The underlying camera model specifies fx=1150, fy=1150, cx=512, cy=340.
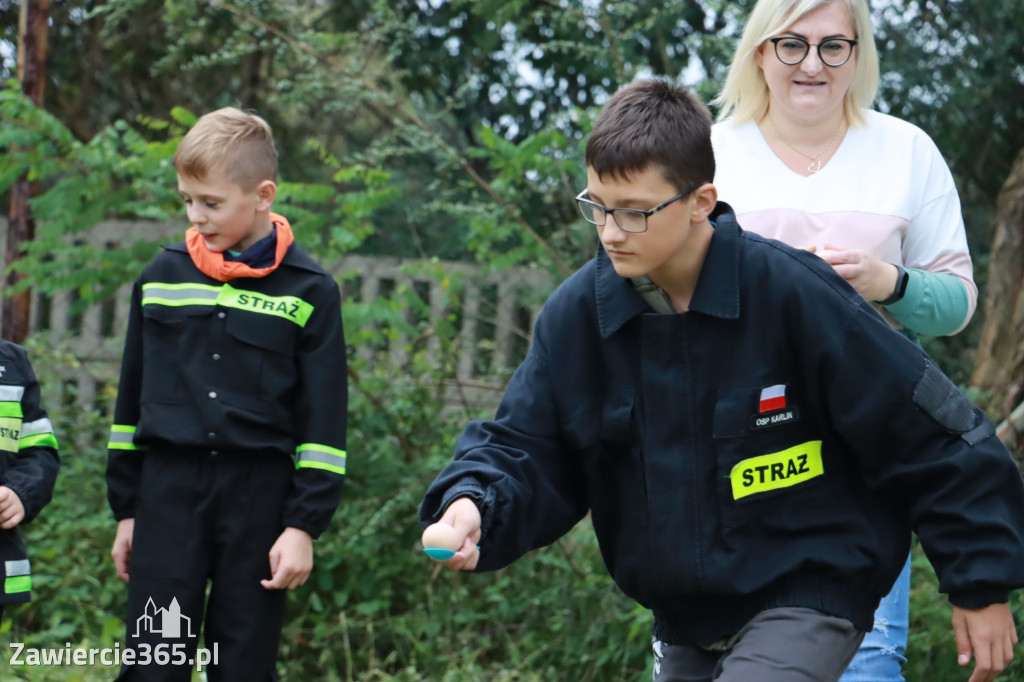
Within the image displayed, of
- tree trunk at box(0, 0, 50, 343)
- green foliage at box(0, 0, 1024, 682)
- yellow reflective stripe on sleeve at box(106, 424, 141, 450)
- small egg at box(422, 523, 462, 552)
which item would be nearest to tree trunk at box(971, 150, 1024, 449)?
green foliage at box(0, 0, 1024, 682)

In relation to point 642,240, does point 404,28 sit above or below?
above

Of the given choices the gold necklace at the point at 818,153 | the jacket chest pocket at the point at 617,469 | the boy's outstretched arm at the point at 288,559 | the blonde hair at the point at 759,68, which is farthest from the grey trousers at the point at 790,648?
the boy's outstretched arm at the point at 288,559

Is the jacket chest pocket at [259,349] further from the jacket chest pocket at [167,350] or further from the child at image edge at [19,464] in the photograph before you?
the child at image edge at [19,464]

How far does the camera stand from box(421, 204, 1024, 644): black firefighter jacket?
2066mm

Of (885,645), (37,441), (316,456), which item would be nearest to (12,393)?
(37,441)

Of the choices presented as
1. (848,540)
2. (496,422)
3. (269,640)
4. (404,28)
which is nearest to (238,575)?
(269,640)

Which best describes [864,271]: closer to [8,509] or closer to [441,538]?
[441,538]

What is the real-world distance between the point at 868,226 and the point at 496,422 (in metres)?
0.91

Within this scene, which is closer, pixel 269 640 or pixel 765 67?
pixel 765 67

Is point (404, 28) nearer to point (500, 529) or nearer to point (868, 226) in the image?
point (868, 226)

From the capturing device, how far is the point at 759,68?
2.66 metres

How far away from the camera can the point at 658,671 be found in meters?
2.36

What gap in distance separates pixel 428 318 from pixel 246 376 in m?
2.04

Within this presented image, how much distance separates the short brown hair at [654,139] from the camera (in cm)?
211
